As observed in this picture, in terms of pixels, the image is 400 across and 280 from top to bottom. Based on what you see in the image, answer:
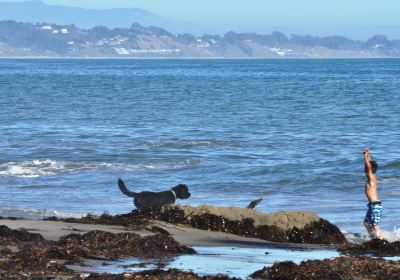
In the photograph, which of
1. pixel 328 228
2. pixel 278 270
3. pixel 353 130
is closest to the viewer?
pixel 278 270

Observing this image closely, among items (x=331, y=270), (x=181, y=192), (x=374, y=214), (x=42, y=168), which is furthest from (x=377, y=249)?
(x=42, y=168)

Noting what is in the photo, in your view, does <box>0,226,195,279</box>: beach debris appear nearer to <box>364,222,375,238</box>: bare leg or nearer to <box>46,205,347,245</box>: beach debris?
<box>46,205,347,245</box>: beach debris

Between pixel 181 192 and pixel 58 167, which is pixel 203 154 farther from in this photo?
pixel 181 192

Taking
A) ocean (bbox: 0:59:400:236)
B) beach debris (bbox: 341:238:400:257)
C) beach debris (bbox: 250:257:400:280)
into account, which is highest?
beach debris (bbox: 250:257:400:280)

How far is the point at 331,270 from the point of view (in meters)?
9.13

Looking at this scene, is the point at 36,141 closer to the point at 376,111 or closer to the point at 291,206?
the point at 291,206

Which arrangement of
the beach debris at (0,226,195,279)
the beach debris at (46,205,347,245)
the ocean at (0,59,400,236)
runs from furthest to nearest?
the ocean at (0,59,400,236), the beach debris at (46,205,347,245), the beach debris at (0,226,195,279)

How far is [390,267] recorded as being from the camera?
9.26 meters

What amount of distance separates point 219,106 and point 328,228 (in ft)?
130

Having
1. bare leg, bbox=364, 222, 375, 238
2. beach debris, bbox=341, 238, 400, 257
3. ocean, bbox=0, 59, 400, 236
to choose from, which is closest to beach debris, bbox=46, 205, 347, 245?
bare leg, bbox=364, 222, 375, 238

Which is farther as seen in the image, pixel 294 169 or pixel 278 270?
pixel 294 169

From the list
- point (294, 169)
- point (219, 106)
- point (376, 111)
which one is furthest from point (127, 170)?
point (219, 106)

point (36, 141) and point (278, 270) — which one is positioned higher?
point (278, 270)

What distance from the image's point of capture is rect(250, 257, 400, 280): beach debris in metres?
8.97
